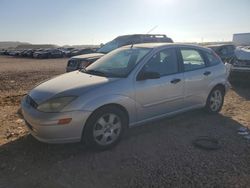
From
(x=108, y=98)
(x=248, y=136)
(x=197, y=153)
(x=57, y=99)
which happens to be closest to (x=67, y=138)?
(x=57, y=99)

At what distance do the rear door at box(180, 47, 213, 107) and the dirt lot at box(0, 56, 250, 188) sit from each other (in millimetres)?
552

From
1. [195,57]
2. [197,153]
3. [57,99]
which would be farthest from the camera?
[195,57]

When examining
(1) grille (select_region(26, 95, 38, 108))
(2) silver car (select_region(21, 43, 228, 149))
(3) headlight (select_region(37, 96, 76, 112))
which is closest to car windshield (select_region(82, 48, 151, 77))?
(2) silver car (select_region(21, 43, 228, 149))

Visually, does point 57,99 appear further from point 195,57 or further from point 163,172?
point 195,57

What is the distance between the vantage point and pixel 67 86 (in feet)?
13.9

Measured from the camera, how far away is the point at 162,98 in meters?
4.92

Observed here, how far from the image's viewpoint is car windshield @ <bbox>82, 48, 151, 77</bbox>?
4.69 m

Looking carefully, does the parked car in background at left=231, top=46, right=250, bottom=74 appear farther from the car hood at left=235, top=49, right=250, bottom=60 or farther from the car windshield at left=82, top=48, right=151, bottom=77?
the car windshield at left=82, top=48, right=151, bottom=77

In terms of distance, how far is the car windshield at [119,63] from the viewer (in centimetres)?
469

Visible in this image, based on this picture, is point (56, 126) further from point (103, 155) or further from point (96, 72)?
point (96, 72)

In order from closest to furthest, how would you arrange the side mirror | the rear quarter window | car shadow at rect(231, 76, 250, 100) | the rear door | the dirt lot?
the dirt lot < the side mirror < the rear door < the rear quarter window < car shadow at rect(231, 76, 250, 100)

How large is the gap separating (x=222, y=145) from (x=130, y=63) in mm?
2081

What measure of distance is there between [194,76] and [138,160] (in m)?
2.32

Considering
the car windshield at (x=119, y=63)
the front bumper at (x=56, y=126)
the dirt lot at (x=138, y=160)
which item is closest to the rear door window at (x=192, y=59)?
the car windshield at (x=119, y=63)
